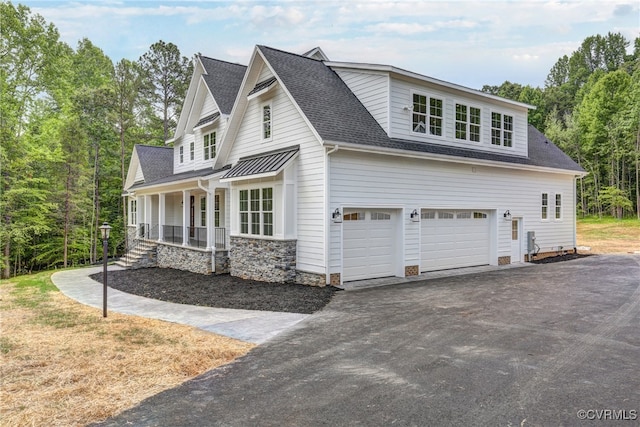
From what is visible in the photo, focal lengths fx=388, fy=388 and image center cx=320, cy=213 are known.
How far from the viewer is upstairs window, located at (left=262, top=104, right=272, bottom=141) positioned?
43.9ft

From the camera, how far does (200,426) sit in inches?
146

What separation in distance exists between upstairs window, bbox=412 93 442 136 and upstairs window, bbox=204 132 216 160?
31.5 ft

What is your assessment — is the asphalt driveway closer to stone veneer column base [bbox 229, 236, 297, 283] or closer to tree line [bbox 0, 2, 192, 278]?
stone veneer column base [bbox 229, 236, 297, 283]

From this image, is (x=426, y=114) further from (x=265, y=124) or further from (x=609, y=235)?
(x=609, y=235)

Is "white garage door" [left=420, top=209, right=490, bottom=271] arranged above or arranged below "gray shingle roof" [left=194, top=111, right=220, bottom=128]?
below

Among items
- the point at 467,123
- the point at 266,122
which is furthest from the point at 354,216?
the point at 467,123

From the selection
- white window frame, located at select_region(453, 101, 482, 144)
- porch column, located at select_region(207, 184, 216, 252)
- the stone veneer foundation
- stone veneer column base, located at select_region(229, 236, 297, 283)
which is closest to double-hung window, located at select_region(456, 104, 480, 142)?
white window frame, located at select_region(453, 101, 482, 144)

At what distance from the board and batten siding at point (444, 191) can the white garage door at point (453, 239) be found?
0.35m

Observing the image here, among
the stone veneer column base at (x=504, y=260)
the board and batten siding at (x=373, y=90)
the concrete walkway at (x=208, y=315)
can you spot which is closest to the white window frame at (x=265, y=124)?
the board and batten siding at (x=373, y=90)

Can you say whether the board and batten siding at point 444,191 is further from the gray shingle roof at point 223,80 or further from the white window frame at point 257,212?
the gray shingle roof at point 223,80

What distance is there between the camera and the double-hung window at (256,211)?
1223 centimetres

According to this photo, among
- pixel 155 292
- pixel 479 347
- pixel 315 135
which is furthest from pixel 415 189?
pixel 155 292

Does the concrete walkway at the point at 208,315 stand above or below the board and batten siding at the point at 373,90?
below

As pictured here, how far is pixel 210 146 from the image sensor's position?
18469 mm
